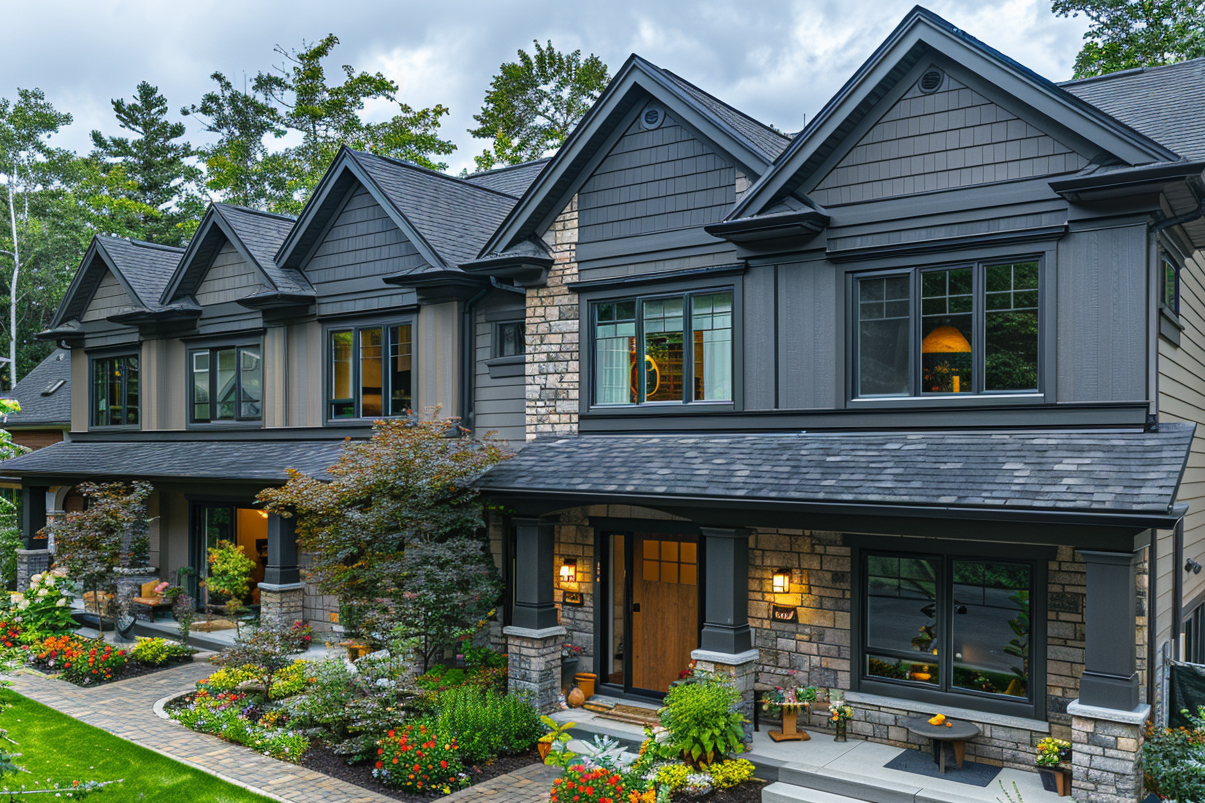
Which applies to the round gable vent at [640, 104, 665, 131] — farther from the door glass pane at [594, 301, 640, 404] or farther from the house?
the door glass pane at [594, 301, 640, 404]

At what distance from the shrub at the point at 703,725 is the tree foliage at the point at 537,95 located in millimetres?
28473

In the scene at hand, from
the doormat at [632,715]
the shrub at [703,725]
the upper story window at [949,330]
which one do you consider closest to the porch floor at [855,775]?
the shrub at [703,725]

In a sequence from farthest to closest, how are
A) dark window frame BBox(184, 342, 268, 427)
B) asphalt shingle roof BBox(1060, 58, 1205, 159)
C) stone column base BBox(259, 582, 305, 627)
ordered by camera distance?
dark window frame BBox(184, 342, 268, 427)
stone column base BBox(259, 582, 305, 627)
asphalt shingle roof BBox(1060, 58, 1205, 159)

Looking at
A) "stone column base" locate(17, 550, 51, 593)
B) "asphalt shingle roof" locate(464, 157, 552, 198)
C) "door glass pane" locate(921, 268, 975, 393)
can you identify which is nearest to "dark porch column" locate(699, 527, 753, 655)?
"door glass pane" locate(921, 268, 975, 393)

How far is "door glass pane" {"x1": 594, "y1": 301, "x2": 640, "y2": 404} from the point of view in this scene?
12445 mm

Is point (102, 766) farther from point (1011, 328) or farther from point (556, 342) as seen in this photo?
point (1011, 328)

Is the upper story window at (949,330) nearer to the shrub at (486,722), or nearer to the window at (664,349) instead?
the window at (664,349)

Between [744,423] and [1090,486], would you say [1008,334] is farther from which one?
[744,423]

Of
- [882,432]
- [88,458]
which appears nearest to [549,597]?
[882,432]

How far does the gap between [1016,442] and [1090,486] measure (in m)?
1.28

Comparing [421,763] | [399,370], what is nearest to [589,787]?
[421,763]

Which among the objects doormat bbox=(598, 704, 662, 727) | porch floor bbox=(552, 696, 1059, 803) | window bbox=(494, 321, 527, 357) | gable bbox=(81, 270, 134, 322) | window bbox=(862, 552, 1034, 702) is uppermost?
gable bbox=(81, 270, 134, 322)

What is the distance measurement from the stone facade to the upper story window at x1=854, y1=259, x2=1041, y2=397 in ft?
13.6

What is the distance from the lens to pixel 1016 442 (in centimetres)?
928
